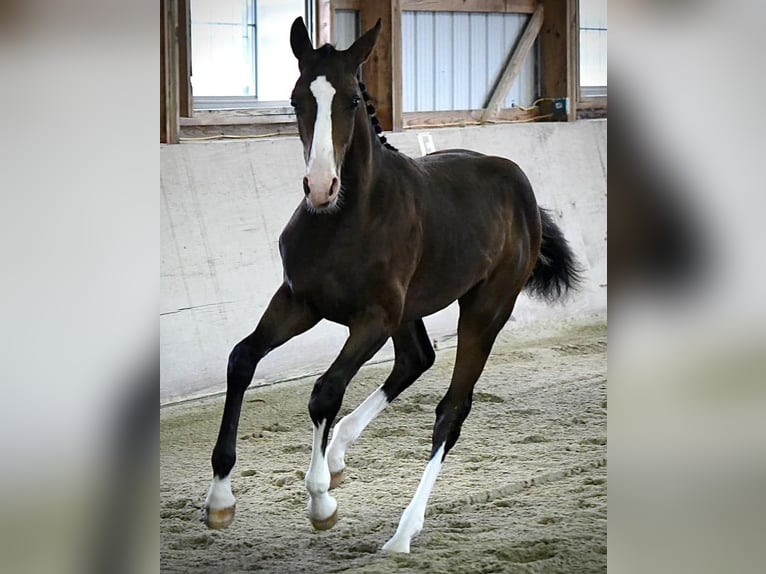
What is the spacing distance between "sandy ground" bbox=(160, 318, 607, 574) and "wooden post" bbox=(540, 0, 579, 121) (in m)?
1.09

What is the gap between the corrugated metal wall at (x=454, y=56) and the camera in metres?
3.97

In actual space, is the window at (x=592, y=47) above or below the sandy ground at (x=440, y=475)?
above

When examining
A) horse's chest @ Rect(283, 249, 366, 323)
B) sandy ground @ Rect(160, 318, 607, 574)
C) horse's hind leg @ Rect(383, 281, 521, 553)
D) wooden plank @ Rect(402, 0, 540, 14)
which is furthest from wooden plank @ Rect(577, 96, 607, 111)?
horse's chest @ Rect(283, 249, 366, 323)

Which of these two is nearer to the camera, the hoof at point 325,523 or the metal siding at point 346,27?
the hoof at point 325,523

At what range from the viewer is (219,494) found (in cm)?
228

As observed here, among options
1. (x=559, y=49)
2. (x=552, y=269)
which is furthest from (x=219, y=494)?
(x=559, y=49)

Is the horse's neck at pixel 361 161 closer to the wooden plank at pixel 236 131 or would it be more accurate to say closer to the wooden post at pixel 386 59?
the wooden post at pixel 386 59

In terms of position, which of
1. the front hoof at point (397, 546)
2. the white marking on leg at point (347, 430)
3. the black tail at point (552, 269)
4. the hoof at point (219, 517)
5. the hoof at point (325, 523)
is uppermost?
the black tail at point (552, 269)

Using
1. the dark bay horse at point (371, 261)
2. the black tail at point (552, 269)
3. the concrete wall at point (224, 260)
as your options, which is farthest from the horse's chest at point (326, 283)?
the concrete wall at point (224, 260)

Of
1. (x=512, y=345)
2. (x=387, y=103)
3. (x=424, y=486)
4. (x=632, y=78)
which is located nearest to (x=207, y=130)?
(x=387, y=103)

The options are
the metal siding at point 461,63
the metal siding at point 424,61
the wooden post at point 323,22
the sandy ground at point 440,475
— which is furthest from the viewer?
the metal siding at point 461,63

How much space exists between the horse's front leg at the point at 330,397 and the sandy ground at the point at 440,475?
189 mm

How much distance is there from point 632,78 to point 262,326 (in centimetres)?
141

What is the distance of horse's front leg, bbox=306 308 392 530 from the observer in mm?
2297
